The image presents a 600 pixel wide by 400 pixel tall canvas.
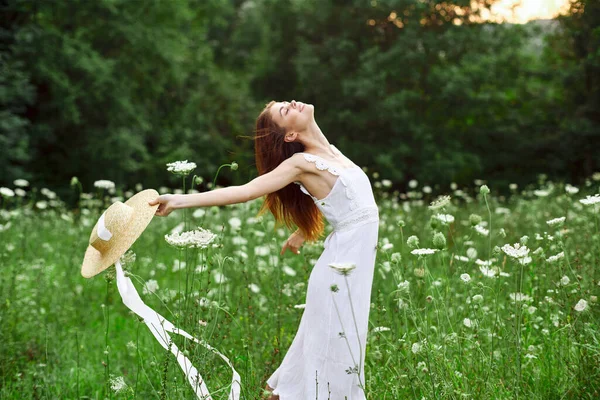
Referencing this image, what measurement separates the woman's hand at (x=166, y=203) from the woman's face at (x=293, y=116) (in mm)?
669

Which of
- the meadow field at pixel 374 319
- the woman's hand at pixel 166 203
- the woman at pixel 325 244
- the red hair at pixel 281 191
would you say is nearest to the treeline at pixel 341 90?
the meadow field at pixel 374 319

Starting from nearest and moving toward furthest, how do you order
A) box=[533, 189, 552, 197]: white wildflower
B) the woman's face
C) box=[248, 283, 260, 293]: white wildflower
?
1. the woman's face
2. box=[248, 283, 260, 293]: white wildflower
3. box=[533, 189, 552, 197]: white wildflower

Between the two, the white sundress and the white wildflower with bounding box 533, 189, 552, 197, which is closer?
the white sundress

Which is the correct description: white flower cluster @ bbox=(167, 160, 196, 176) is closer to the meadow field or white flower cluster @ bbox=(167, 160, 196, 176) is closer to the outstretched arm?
the outstretched arm

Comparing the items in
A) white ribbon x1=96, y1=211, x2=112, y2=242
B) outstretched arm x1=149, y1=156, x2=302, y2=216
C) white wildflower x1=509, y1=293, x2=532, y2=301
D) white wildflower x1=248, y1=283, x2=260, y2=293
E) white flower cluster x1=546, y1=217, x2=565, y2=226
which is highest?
white flower cluster x1=546, y1=217, x2=565, y2=226

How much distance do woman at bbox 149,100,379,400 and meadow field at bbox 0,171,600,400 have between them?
0.34ft

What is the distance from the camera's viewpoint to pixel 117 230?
2.60 meters

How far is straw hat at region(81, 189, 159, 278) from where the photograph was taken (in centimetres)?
255

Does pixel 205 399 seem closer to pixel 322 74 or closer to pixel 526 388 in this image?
pixel 526 388

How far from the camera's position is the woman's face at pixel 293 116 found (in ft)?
9.55

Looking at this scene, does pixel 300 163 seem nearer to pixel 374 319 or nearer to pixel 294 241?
pixel 294 241

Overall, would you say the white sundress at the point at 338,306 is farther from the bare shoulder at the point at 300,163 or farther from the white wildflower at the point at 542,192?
the white wildflower at the point at 542,192

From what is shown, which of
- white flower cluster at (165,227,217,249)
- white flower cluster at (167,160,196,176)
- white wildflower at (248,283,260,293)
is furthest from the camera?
white wildflower at (248,283,260,293)

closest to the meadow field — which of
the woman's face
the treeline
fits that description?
the woman's face
